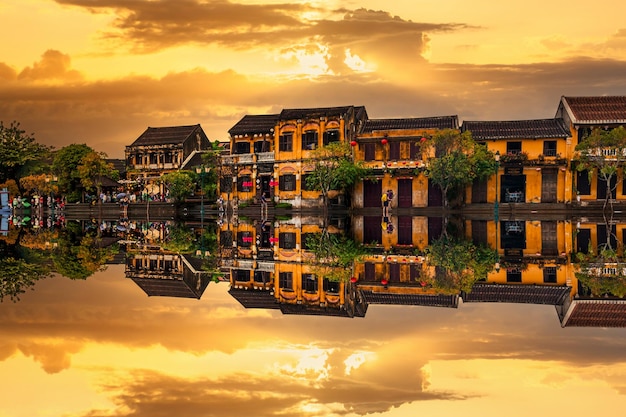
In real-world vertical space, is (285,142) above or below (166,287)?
above

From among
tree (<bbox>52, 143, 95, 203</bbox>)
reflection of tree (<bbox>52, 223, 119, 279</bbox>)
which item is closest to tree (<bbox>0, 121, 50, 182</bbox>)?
tree (<bbox>52, 143, 95, 203</bbox>)

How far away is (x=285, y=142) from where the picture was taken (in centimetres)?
4794

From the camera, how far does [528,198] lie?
4256 centimetres

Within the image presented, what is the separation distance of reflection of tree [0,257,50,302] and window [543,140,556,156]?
33.3 m

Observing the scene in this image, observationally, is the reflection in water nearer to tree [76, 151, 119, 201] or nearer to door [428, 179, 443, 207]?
door [428, 179, 443, 207]

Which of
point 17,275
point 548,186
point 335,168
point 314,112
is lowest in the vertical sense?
point 17,275

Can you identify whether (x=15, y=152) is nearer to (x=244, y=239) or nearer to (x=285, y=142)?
(x=285, y=142)

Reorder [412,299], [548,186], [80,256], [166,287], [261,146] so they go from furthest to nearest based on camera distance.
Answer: [261,146] < [548,186] < [80,256] < [166,287] < [412,299]

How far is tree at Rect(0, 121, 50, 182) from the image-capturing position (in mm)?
64688

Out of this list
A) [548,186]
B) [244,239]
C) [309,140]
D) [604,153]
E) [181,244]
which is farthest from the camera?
[309,140]

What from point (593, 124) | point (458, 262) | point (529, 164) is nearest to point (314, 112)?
point (529, 164)

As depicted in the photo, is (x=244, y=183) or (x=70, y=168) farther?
(x=70, y=168)

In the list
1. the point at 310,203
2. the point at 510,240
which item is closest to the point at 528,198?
the point at 310,203

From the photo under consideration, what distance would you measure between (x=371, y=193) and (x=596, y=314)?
121ft
